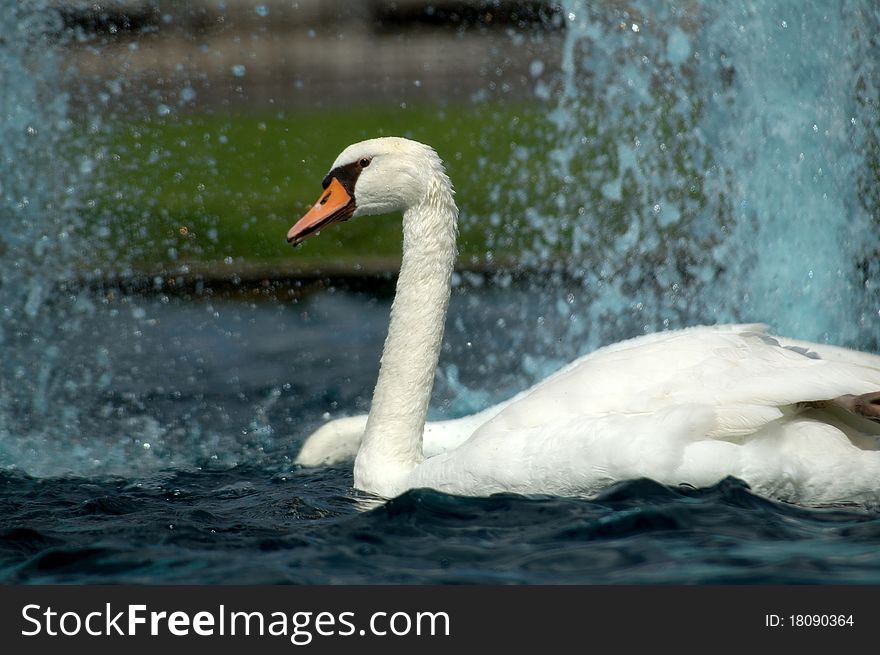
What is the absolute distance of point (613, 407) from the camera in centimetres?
451

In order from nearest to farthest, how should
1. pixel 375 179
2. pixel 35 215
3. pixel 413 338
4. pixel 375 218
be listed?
pixel 375 179
pixel 413 338
pixel 35 215
pixel 375 218

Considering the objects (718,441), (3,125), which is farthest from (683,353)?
(3,125)

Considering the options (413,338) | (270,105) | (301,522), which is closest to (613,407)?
(413,338)

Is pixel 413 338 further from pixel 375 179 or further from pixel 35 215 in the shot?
pixel 35 215

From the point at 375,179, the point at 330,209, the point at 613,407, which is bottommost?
the point at 613,407

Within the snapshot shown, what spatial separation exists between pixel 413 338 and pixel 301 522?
2.99ft

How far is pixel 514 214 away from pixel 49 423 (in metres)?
6.47

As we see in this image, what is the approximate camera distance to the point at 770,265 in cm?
820

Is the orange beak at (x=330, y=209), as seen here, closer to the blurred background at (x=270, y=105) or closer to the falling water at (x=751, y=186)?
the falling water at (x=751, y=186)

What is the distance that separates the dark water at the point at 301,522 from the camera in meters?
3.89

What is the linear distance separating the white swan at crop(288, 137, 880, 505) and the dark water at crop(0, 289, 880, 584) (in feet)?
0.32

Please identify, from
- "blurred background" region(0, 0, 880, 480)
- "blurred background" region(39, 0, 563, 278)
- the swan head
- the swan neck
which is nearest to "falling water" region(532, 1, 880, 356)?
"blurred background" region(0, 0, 880, 480)

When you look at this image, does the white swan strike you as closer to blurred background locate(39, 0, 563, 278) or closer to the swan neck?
the swan neck

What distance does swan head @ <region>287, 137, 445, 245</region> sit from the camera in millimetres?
4984
